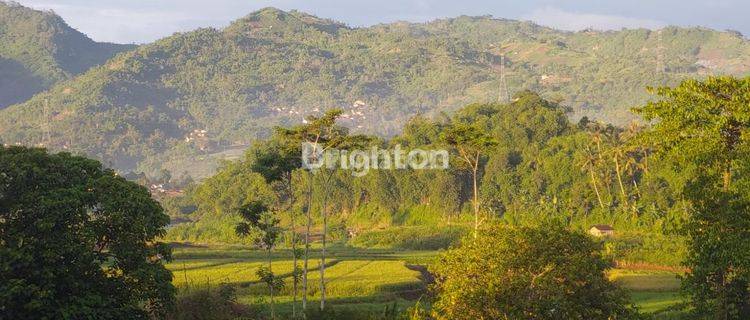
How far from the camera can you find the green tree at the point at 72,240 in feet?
79.8

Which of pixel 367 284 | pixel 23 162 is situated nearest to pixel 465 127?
pixel 367 284

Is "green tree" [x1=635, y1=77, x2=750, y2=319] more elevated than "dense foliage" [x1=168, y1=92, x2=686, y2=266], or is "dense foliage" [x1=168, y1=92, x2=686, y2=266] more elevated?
"green tree" [x1=635, y1=77, x2=750, y2=319]

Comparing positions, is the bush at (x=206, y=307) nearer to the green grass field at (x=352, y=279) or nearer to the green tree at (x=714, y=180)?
the green grass field at (x=352, y=279)

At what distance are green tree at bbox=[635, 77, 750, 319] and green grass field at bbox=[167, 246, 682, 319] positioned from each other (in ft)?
47.3

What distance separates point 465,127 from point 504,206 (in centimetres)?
6505

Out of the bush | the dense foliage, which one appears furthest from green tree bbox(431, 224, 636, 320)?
the dense foliage

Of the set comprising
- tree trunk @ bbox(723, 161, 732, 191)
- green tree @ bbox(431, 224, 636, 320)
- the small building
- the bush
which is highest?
tree trunk @ bbox(723, 161, 732, 191)

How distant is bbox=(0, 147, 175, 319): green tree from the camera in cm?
2431

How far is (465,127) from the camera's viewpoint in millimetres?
42031

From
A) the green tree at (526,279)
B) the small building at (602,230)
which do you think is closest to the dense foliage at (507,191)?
the small building at (602,230)

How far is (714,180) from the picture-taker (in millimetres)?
24109

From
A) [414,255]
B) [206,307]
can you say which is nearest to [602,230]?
[414,255]

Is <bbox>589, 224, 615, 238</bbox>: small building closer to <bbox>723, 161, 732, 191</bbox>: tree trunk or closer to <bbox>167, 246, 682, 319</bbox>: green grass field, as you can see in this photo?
<bbox>167, 246, 682, 319</bbox>: green grass field

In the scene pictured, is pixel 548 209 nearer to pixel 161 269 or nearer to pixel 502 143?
pixel 502 143
